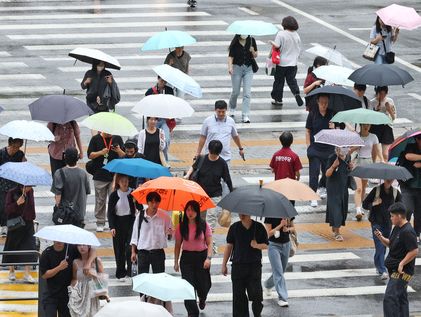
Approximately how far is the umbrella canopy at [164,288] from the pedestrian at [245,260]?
2484 millimetres

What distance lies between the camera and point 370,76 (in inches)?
917

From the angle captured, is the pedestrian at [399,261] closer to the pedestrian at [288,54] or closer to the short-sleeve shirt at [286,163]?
the short-sleeve shirt at [286,163]

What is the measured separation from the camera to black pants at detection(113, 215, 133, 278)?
18391 mm

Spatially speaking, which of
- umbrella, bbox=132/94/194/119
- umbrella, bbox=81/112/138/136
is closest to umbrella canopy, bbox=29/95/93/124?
umbrella, bbox=81/112/138/136

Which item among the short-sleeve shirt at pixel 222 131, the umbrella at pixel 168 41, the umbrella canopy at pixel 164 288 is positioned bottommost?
the short-sleeve shirt at pixel 222 131

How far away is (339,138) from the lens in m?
20.6

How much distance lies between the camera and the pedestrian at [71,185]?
1895cm

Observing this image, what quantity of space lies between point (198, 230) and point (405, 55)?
1668 centimetres

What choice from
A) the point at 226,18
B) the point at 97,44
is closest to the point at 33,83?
the point at 97,44

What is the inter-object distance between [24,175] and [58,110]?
284 cm

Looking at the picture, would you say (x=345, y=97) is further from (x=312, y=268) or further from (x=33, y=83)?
(x=33, y=83)

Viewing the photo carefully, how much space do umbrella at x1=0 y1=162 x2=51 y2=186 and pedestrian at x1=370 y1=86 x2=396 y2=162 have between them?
637 centimetres

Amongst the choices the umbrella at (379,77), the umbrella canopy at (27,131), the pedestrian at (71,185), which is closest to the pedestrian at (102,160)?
the umbrella canopy at (27,131)

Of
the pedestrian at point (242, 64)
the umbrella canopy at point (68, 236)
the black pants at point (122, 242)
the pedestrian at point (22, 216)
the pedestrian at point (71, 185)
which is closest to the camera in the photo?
the umbrella canopy at point (68, 236)
